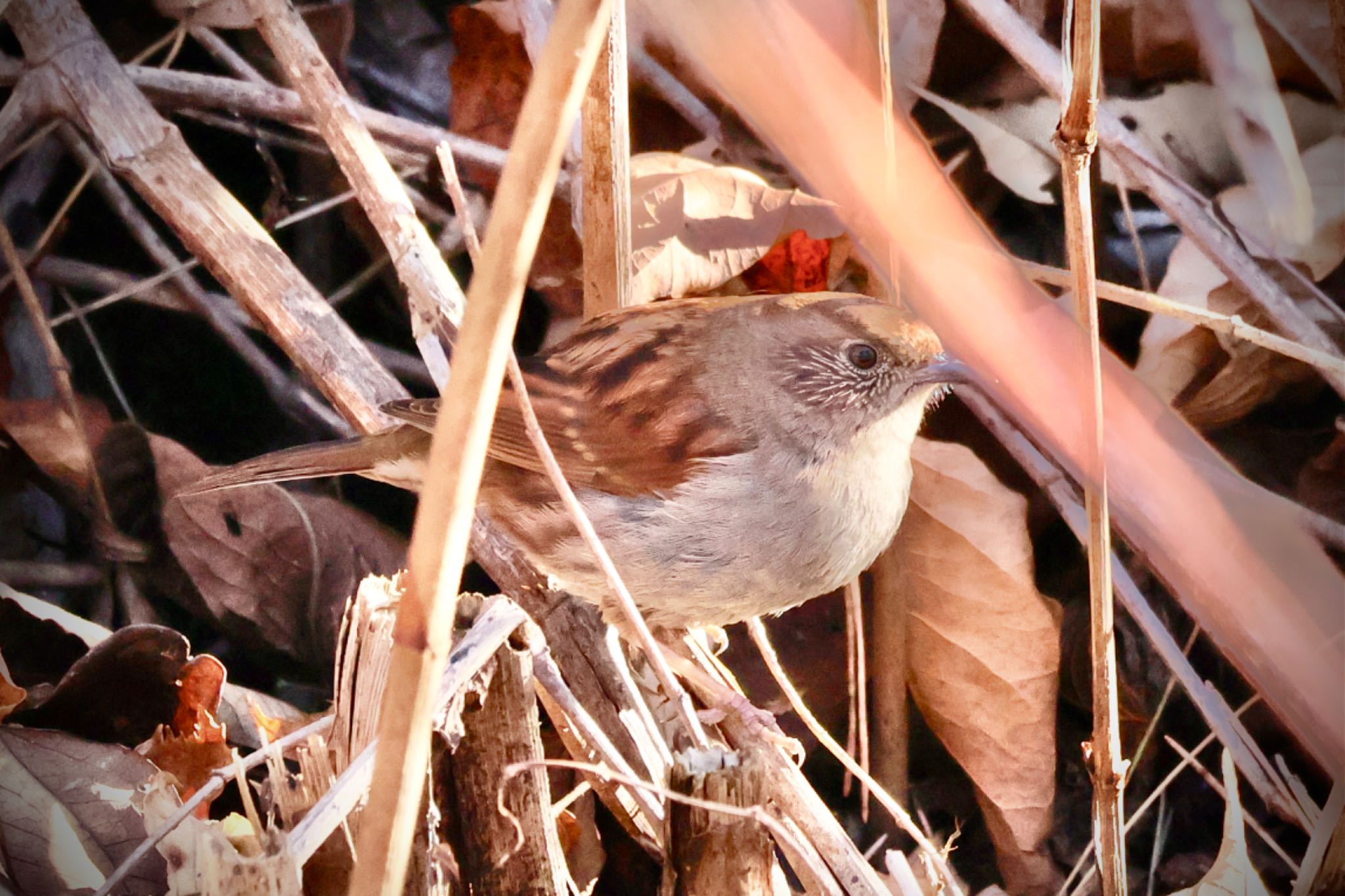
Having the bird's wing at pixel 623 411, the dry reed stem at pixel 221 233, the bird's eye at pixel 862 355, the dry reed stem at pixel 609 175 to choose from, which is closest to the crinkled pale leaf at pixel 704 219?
the dry reed stem at pixel 609 175

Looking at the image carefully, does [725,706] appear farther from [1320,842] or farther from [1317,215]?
[1317,215]

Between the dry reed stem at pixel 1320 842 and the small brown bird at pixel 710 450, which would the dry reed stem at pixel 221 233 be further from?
the dry reed stem at pixel 1320 842

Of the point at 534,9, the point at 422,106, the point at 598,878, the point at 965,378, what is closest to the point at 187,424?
the point at 422,106

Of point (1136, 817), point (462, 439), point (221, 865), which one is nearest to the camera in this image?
point (462, 439)

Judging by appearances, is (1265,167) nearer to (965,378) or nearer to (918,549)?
(965,378)

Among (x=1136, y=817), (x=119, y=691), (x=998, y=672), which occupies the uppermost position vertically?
(x=119, y=691)

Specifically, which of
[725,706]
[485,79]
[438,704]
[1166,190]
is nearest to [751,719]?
[725,706]
